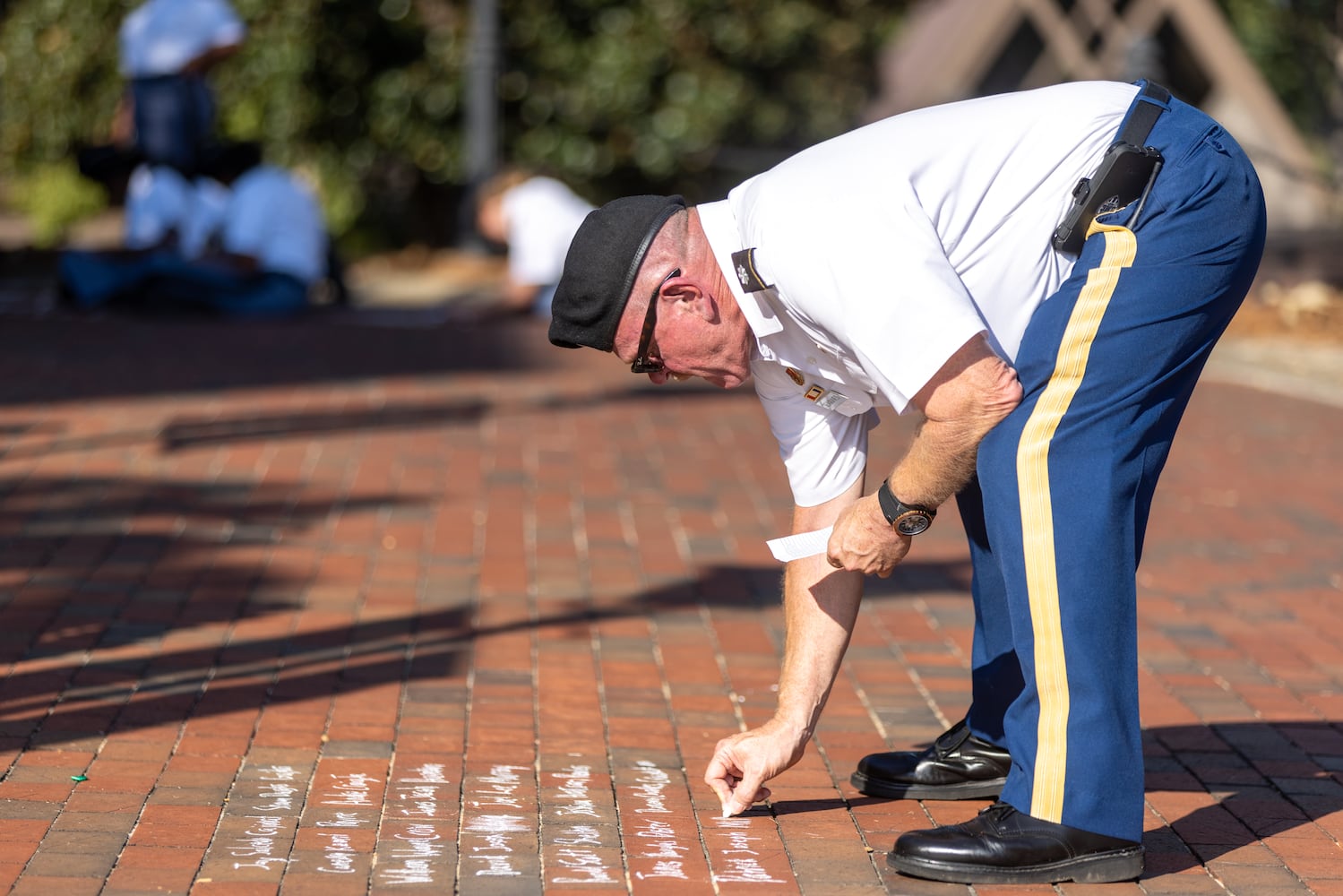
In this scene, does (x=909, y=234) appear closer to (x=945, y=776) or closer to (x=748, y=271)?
(x=748, y=271)

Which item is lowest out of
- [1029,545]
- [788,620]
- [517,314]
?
[517,314]

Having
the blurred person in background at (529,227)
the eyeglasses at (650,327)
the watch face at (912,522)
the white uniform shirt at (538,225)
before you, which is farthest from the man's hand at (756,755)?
the white uniform shirt at (538,225)

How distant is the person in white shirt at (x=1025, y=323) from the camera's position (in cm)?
265

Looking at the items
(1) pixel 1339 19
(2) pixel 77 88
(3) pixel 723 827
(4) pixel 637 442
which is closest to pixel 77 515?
(4) pixel 637 442

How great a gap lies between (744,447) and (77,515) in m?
2.87

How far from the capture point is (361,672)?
4.07 metres

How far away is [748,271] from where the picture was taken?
2.69 meters

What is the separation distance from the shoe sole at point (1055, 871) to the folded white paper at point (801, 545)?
0.58m

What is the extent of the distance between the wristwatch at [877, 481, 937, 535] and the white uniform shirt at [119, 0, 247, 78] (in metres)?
9.08

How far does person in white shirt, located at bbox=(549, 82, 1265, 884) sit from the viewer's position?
8.70ft

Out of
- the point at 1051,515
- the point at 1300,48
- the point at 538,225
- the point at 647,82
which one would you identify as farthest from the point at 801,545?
the point at 1300,48

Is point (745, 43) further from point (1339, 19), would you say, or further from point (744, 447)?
point (744, 447)

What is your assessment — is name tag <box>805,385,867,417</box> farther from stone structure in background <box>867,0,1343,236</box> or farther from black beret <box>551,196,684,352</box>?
stone structure in background <box>867,0,1343,236</box>


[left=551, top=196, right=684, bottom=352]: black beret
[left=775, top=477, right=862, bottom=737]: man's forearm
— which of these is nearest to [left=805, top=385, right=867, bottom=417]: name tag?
[left=775, top=477, right=862, bottom=737]: man's forearm
